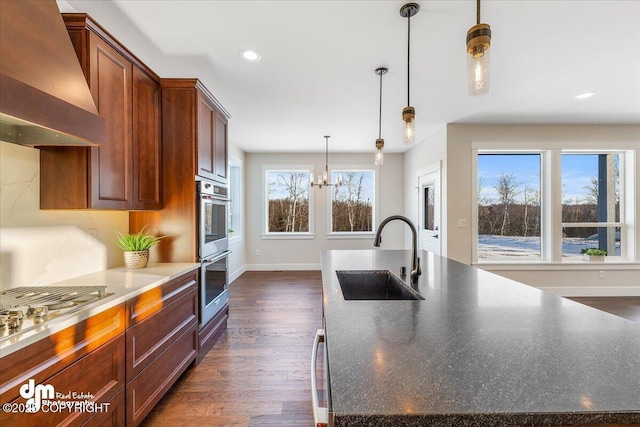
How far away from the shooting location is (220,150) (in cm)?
298

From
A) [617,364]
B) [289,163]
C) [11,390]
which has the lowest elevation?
[11,390]

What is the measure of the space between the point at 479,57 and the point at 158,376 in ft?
8.09

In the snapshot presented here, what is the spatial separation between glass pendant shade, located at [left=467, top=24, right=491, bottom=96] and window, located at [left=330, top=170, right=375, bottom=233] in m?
4.98

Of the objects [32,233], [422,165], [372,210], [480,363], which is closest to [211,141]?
[32,233]

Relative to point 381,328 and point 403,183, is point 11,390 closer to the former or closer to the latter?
point 381,328

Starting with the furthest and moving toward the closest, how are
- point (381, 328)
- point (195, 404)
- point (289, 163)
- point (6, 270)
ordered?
point (289, 163)
point (195, 404)
point (6, 270)
point (381, 328)

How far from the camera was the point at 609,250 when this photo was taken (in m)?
4.28

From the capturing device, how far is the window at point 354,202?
6211 mm

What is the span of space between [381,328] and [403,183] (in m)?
5.65

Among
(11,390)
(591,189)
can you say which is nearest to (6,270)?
(11,390)

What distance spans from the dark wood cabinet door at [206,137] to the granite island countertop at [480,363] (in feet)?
6.36

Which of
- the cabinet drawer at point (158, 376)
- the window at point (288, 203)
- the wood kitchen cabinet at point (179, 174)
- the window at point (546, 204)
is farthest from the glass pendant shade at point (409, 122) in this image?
the window at point (288, 203)

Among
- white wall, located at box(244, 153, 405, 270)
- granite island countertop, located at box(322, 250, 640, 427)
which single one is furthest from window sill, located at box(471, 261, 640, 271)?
granite island countertop, located at box(322, 250, 640, 427)

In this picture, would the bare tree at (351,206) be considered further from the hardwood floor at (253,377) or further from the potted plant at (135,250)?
the potted plant at (135,250)
